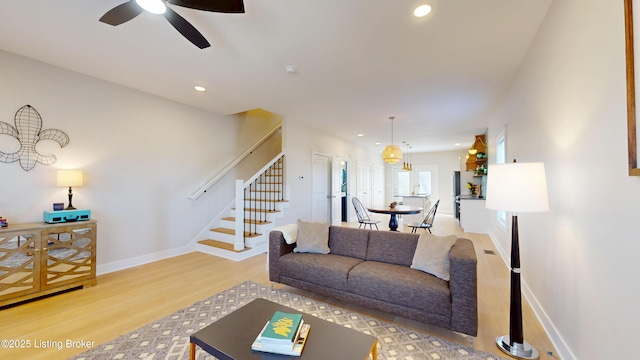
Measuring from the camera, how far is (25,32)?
2396 mm

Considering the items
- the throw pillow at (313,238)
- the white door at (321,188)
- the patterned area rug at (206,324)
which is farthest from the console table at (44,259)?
the white door at (321,188)

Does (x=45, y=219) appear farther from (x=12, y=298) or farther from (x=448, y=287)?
(x=448, y=287)

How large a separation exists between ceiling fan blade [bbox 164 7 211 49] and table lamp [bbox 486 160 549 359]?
2.54 meters

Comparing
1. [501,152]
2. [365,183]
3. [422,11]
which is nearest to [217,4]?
[422,11]

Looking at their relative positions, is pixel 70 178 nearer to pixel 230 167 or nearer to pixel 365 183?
pixel 230 167

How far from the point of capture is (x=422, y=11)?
2.07 metres

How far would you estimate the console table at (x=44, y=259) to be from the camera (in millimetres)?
2496

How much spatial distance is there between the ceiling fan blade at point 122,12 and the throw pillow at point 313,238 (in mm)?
2502

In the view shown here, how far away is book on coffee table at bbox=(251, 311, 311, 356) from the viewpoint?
4.16 ft

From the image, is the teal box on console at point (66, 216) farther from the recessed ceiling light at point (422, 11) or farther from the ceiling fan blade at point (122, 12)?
the recessed ceiling light at point (422, 11)

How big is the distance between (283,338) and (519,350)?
5.90 ft

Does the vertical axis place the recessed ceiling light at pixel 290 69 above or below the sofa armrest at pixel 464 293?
above

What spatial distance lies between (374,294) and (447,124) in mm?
5003

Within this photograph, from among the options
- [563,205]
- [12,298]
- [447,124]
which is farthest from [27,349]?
[447,124]
